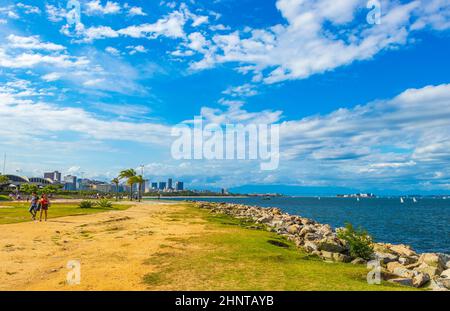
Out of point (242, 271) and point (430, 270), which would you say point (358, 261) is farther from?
point (242, 271)

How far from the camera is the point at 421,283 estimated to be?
47.3ft

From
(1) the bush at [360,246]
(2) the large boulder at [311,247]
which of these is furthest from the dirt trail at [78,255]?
(1) the bush at [360,246]

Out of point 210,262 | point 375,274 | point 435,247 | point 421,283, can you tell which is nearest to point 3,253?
point 210,262

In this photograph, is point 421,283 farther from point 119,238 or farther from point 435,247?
point 435,247

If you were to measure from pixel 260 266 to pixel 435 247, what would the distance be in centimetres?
3253

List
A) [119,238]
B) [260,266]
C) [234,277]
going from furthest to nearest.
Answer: [119,238]
[260,266]
[234,277]

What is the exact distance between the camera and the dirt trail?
11.8 metres

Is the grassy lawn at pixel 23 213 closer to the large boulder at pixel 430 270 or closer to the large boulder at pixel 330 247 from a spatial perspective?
the large boulder at pixel 330 247

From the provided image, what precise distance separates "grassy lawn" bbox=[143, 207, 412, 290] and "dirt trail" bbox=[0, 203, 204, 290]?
943mm

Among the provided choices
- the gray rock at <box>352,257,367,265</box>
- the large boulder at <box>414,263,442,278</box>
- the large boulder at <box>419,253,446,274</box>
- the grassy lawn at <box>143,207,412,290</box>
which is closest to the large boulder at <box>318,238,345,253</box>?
the gray rock at <box>352,257,367,265</box>

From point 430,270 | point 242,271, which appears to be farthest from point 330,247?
point 242,271

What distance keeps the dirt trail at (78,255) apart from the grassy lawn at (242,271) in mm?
943

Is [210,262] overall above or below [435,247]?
above
